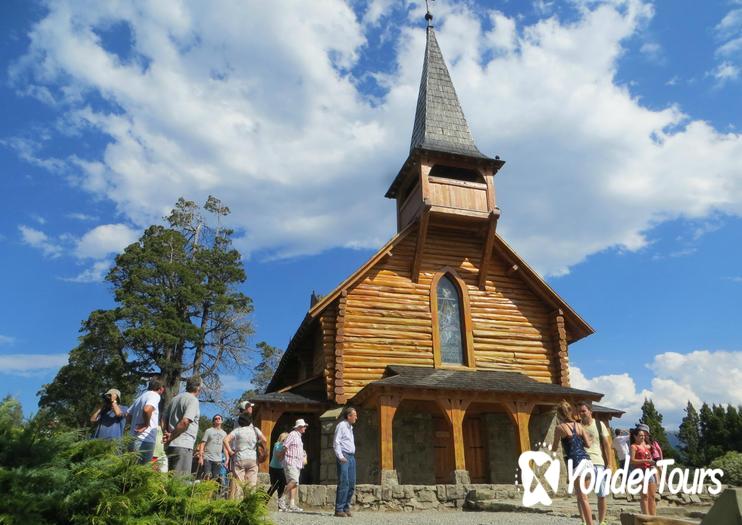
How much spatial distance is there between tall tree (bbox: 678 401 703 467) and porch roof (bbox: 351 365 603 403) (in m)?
23.5

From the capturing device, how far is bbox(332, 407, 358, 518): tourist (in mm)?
8875

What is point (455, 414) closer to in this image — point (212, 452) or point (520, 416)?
point (520, 416)

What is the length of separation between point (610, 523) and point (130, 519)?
7498 millimetres

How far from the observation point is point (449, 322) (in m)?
16.8

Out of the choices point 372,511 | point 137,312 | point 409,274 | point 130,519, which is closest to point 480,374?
point 409,274

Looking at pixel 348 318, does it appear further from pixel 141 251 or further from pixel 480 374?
pixel 141 251

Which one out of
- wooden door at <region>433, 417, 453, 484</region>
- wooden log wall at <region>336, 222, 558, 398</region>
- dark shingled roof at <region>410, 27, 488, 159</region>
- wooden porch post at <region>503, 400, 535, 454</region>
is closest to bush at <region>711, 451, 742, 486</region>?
wooden log wall at <region>336, 222, 558, 398</region>

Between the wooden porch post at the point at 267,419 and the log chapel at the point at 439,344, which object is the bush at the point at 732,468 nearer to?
the log chapel at the point at 439,344

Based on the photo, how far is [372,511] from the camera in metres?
10.9

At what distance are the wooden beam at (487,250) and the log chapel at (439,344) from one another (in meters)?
0.04

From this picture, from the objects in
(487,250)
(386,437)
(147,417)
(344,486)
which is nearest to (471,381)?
(386,437)

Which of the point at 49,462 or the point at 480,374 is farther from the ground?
the point at 480,374

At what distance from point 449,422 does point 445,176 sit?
9.08 metres

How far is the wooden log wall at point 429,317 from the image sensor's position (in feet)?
51.3
